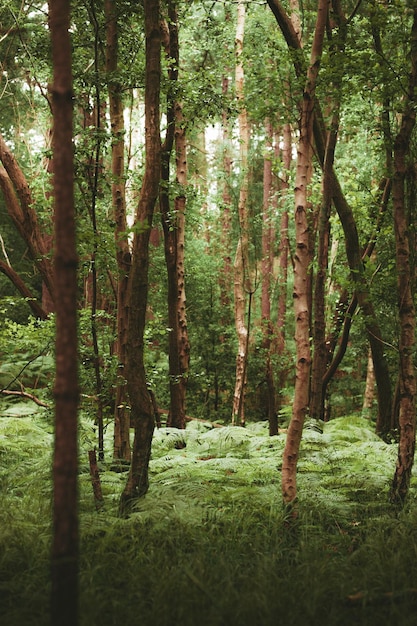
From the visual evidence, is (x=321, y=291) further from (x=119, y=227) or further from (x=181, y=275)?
(x=119, y=227)

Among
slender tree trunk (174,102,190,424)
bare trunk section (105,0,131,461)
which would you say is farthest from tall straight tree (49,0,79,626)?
slender tree trunk (174,102,190,424)

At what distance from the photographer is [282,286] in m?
20.2

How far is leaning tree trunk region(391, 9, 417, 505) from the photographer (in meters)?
5.64

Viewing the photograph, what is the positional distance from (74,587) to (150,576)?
0.83 metres

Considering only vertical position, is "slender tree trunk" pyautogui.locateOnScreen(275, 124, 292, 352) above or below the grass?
above

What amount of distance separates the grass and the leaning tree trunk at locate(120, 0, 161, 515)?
0.31 metres

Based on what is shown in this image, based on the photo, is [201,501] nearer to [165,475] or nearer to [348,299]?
[165,475]

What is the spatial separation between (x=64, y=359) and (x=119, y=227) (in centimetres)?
444

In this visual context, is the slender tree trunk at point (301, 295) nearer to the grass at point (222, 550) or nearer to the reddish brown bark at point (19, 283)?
the grass at point (222, 550)

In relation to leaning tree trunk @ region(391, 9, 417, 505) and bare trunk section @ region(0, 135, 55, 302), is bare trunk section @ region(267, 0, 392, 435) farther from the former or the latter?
bare trunk section @ region(0, 135, 55, 302)

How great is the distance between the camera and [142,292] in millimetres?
5082

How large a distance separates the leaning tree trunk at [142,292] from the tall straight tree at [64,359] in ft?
7.20

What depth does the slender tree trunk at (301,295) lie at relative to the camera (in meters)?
5.11

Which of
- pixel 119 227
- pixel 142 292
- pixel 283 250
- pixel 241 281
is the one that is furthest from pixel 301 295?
pixel 283 250
